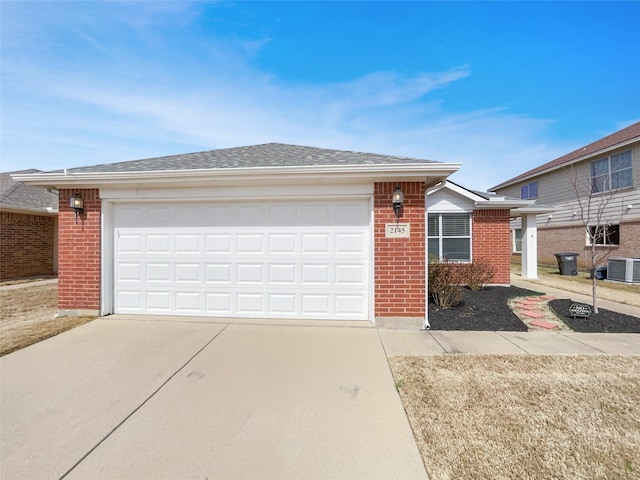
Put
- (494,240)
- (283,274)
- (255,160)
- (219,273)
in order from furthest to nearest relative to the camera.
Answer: (494,240), (255,160), (219,273), (283,274)

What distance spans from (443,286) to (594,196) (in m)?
13.3

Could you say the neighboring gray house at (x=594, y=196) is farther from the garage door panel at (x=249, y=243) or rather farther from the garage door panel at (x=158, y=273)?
the garage door panel at (x=158, y=273)

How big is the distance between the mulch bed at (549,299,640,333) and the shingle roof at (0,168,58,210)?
16.1 metres

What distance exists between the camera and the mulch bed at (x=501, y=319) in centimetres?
536

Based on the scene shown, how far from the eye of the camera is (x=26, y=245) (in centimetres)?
1145

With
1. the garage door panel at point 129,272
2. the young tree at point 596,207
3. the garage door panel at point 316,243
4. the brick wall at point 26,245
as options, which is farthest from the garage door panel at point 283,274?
the young tree at point 596,207

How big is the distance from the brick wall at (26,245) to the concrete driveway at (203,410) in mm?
9627

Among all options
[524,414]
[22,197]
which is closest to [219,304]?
[524,414]

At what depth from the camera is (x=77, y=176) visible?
5.64 m

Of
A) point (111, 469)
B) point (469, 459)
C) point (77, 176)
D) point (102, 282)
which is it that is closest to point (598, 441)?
point (469, 459)

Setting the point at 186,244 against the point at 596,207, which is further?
the point at 596,207

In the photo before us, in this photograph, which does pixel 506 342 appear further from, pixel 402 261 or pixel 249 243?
pixel 249 243

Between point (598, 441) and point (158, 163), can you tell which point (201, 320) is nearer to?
point (158, 163)

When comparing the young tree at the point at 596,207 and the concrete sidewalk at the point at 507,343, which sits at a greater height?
the young tree at the point at 596,207
